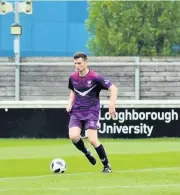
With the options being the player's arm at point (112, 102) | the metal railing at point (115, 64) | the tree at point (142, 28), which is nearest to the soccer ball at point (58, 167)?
the player's arm at point (112, 102)

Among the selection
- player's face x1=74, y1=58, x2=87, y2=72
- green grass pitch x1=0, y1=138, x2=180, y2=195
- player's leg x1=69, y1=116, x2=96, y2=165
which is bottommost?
green grass pitch x1=0, y1=138, x2=180, y2=195

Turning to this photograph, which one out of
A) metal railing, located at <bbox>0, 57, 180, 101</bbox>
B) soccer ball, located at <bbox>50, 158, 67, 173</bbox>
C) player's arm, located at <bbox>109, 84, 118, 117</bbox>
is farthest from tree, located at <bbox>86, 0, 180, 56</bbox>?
player's arm, located at <bbox>109, 84, 118, 117</bbox>

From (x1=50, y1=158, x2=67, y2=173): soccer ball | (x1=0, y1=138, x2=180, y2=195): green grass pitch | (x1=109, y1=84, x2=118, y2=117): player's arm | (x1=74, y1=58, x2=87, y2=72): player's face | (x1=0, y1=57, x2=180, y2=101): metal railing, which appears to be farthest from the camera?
(x1=0, y1=57, x2=180, y2=101): metal railing

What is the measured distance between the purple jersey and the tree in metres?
29.2

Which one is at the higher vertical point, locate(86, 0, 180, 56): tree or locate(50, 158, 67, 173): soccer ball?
locate(86, 0, 180, 56): tree

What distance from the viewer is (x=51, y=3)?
5300cm

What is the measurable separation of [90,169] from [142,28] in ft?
94.9

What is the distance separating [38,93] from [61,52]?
26259 millimetres

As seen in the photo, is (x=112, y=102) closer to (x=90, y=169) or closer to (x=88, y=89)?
(x=88, y=89)

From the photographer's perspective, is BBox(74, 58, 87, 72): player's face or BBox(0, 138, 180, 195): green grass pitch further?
BBox(74, 58, 87, 72): player's face

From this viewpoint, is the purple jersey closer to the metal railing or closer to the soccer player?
the soccer player

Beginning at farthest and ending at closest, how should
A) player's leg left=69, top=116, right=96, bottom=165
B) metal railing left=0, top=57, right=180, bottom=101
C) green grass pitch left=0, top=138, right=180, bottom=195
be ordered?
1. metal railing left=0, top=57, right=180, bottom=101
2. player's leg left=69, top=116, right=96, bottom=165
3. green grass pitch left=0, top=138, right=180, bottom=195

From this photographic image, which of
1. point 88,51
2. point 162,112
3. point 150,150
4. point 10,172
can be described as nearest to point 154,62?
point 162,112

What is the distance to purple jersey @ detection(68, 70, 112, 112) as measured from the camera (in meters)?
13.6
